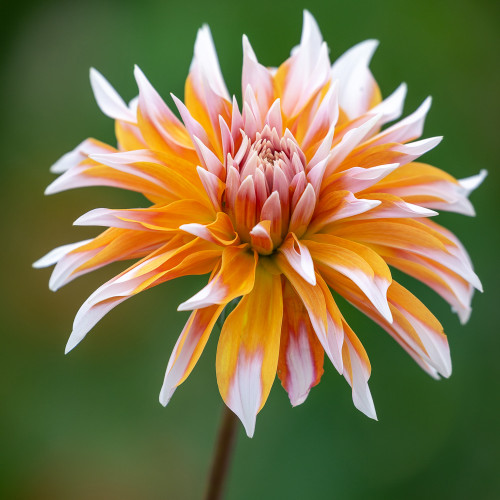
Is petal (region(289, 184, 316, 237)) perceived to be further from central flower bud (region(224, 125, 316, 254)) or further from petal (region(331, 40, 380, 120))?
petal (region(331, 40, 380, 120))

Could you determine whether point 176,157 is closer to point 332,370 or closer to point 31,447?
point 332,370

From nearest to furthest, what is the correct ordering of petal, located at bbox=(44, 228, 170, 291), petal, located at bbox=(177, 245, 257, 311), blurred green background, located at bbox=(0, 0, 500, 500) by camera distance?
petal, located at bbox=(177, 245, 257, 311) → petal, located at bbox=(44, 228, 170, 291) → blurred green background, located at bbox=(0, 0, 500, 500)

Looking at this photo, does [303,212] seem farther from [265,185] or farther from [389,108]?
[389,108]

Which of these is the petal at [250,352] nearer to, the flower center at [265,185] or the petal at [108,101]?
the flower center at [265,185]

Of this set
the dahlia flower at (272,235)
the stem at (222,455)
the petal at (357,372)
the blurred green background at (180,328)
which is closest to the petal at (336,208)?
the dahlia flower at (272,235)

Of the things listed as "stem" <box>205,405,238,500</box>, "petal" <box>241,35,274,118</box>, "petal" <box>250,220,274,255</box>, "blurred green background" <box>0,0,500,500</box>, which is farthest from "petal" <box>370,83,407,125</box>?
"blurred green background" <box>0,0,500,500</box>

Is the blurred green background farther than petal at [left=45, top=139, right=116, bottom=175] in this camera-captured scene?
Yes

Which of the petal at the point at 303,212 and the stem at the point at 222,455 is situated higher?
the petal at the point at 303,212
